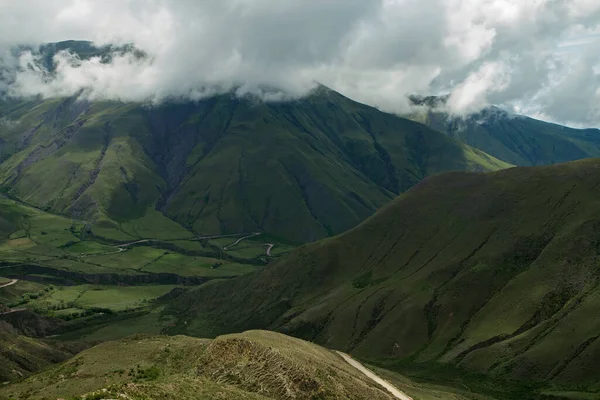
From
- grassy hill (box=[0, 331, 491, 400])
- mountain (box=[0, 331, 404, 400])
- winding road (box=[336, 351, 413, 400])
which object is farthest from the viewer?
winding road (box=[336, 351, 413, 400])

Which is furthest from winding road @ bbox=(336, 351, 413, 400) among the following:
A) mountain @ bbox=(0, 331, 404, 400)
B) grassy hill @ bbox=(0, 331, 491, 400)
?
mountain @ bbox=(0, 331, 404, 400)

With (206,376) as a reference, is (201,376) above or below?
above

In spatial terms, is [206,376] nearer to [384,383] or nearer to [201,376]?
[201,376]

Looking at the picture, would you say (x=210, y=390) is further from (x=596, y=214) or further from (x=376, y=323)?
(x=596, y=214)

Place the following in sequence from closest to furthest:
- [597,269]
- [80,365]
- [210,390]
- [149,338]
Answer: [210,390] < [80,365] < [149,338] < [597,269]

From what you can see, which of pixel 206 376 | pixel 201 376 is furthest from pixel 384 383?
pixel 201 376

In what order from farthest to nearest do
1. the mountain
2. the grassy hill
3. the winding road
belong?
the winding road, the mountain, the grassy hill

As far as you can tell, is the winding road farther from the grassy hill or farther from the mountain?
the mountain

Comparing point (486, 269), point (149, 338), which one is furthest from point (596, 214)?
point (149, 338)

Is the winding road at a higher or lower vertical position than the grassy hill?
lower
